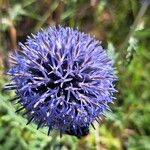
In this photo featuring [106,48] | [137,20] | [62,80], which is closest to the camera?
[62,80]

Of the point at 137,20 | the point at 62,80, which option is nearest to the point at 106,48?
the point at 137,20

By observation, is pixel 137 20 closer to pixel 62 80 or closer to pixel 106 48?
pixel 62 80

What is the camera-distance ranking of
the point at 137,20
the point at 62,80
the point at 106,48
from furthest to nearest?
1. the point at 106,48
2. the point at 137,20
3. the point at 62,80

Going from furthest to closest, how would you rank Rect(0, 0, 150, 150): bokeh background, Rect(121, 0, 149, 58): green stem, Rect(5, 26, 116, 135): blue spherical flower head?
Rect(0, 0, 150, 150): bokeh background < Rect(121, 0, 149, 58): green stem < Rect(5, 26, 116, 135): blue spherical flower head

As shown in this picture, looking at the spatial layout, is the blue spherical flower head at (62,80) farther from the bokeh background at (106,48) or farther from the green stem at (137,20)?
the bokeh background at (106,48)

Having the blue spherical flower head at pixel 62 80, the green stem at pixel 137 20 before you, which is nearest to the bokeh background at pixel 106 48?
the green stem at pixel 137 20

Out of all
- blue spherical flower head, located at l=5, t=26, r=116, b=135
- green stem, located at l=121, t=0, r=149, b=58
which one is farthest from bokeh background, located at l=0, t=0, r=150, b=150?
blue spherical flower head, located at l=5, t=26, r=116, b=135

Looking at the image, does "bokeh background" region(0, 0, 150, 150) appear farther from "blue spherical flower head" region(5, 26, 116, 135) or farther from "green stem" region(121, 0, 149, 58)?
"blue spherical flower head" region(5, 26, 116, 135)
